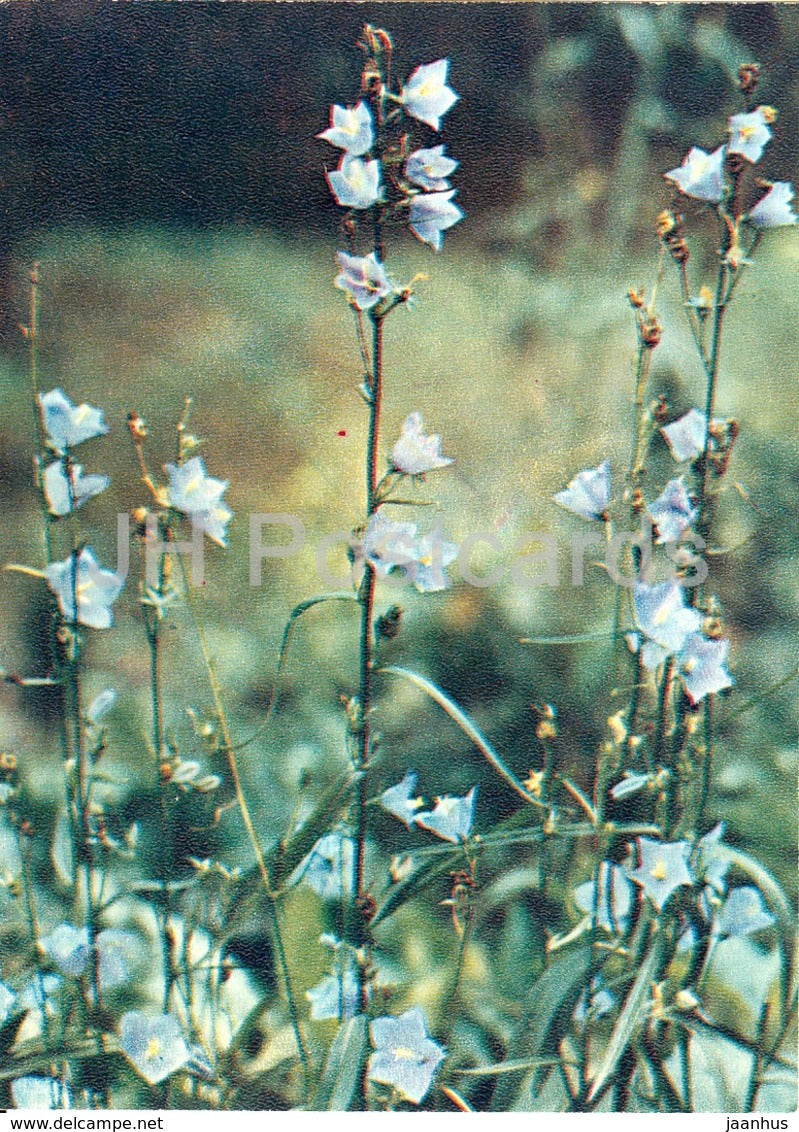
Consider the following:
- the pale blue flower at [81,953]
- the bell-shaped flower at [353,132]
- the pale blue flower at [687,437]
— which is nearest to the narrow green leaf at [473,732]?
the pale blue flower at [687,437]

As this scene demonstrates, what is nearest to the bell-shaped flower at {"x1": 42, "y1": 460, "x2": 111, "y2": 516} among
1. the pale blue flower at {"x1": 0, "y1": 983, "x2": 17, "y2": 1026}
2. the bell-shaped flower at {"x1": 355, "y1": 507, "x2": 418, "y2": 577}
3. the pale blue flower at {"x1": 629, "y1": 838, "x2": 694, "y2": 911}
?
the bell-shaped flower at {"x1": 355, "y1": 507, "x2": 418, "y2": 577}


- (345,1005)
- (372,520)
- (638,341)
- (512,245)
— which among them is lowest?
(345,1005)

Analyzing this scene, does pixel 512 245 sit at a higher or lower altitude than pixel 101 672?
higher

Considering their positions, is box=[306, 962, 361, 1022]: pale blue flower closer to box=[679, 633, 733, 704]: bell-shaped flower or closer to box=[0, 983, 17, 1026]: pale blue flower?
box=[0, 983, 17, 1026]: pale blue flower

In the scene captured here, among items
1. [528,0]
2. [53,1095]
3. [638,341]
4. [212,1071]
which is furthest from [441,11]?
[53,1095]

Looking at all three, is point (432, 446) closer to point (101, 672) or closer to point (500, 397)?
point (500, 397)

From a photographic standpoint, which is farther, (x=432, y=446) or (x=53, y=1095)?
(x=53, y=1095)
